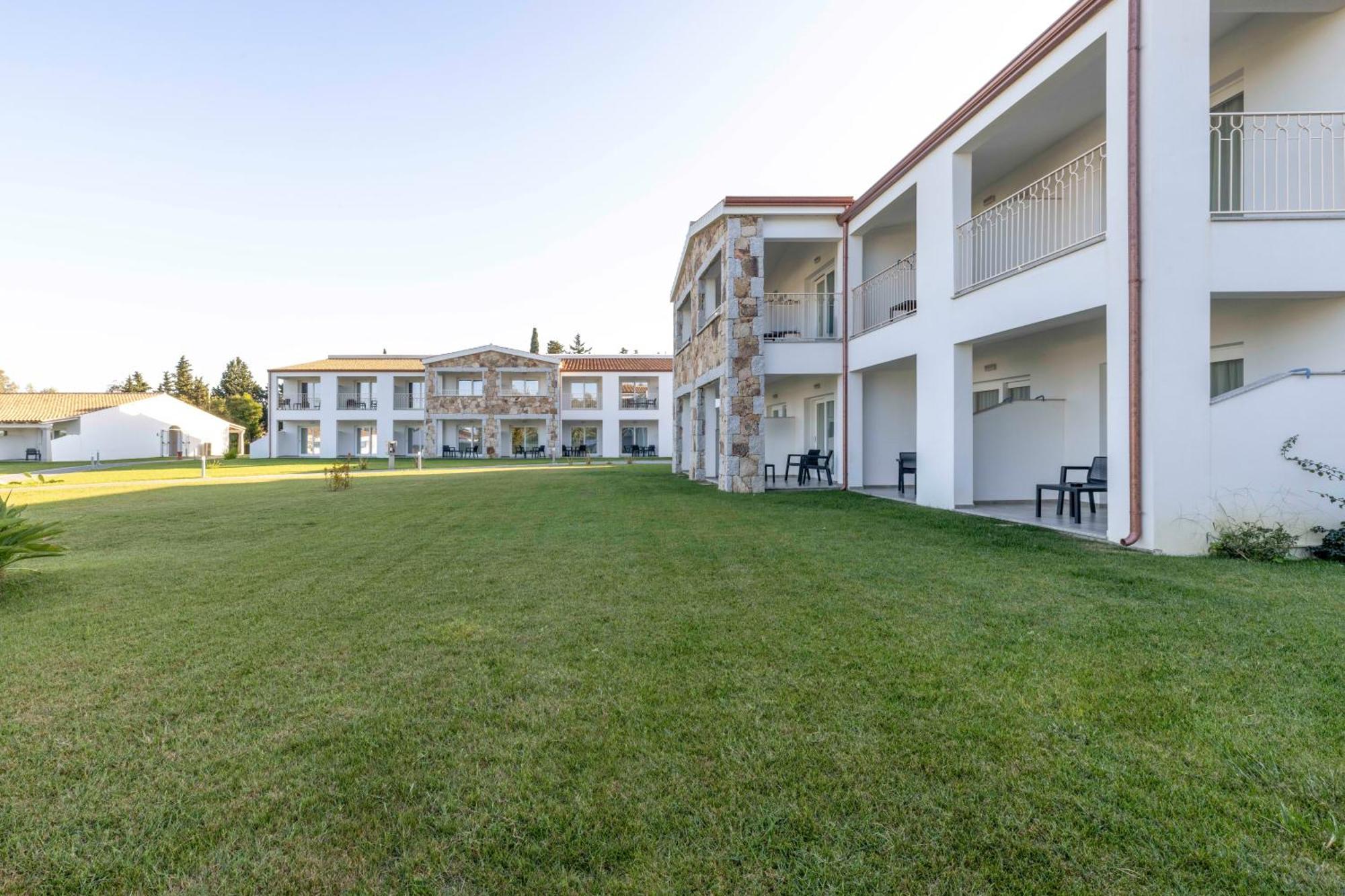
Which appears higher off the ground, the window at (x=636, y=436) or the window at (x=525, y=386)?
the window at (x=525, y=386)

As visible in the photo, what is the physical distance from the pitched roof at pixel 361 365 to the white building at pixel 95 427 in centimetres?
790

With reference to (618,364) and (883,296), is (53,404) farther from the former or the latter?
(883,296)

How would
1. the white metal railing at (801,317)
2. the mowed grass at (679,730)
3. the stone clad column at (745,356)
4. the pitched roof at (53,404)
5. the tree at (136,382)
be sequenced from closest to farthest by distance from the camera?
the mowed grass at (679,730)
the stone clad column at (745,356)
the white metal railing at (801,317)
the pitched roof at (53,404)
the tree at (136,382)

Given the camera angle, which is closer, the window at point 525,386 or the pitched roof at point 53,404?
the pitched roof at point 53,404

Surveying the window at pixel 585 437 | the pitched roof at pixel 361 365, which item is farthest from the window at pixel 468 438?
the window at pixel 585 437

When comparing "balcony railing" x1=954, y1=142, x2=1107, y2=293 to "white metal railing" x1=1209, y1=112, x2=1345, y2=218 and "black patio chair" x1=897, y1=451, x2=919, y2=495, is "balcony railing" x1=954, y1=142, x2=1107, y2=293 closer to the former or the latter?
"white metal railing" x1=1209, y1=112, x2=1345, y2=218

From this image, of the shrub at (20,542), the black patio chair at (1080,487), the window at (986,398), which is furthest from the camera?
the window at (986,398)

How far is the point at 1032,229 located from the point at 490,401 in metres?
34.3

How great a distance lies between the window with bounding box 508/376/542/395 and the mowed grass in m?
35.1

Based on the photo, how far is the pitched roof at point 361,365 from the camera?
4000 centimetres

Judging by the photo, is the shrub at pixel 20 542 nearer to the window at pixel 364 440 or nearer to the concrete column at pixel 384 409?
the concrete column at pixel 384 409

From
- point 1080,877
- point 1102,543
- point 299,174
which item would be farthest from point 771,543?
point 299,174

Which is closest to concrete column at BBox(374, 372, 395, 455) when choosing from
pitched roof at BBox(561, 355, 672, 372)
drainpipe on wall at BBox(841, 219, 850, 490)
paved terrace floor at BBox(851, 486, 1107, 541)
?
pitched roof at BBox(561, 355, 672, 372)

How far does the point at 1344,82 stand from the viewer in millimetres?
6406
